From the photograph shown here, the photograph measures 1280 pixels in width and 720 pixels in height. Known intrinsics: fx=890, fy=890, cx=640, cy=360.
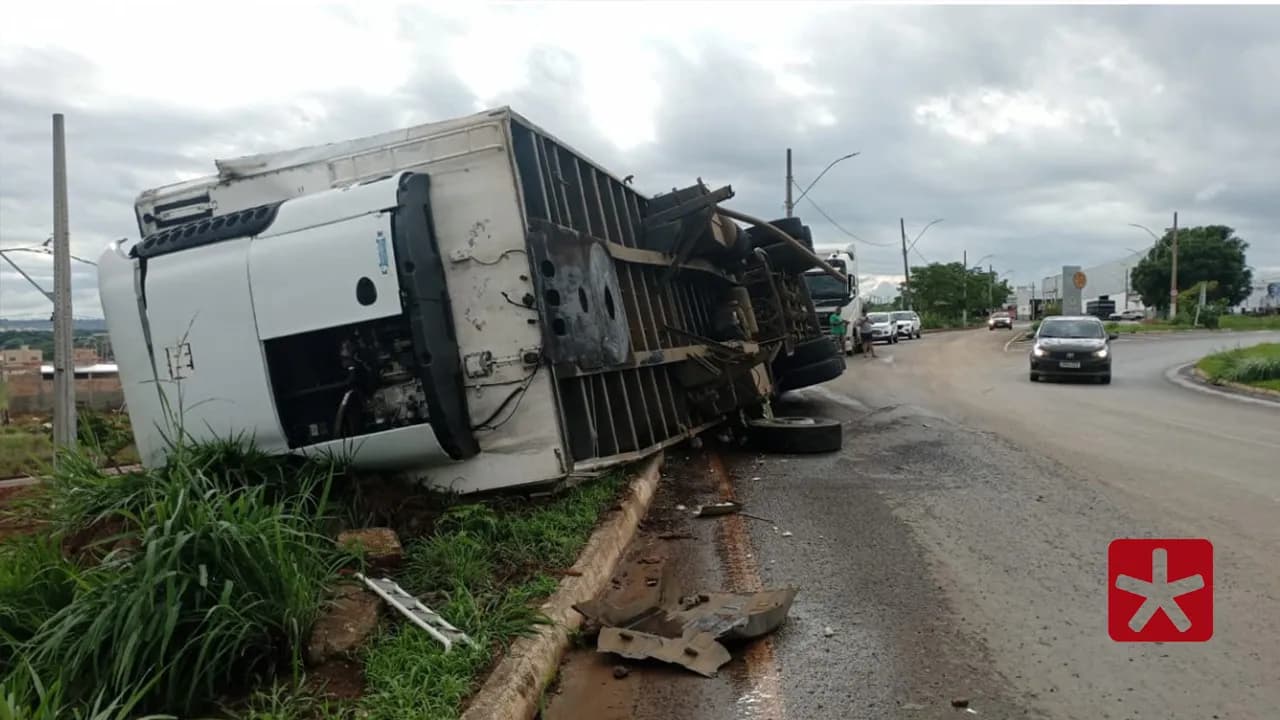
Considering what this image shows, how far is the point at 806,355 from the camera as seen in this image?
1270 centimetres

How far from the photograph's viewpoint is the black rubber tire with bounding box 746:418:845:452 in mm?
9797

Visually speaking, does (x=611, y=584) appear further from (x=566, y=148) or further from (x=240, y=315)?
(x=566, y=148)

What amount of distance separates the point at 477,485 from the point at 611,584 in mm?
1256

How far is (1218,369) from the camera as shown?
19.6 m

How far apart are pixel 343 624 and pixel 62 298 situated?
9787mm

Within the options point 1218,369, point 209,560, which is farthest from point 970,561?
point 1218,369

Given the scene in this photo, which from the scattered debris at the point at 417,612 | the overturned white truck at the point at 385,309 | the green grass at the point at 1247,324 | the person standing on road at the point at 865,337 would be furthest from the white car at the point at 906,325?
the scattered debris at the point at 417,612

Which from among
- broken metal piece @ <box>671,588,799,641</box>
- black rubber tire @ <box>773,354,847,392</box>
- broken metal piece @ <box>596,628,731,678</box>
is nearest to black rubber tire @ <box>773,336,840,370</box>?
black rubber tire @ <box>773,354,847,392</box>

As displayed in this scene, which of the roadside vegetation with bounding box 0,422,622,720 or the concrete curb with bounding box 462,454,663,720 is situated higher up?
the roadside vegetation with bounding box 0,422,622,720

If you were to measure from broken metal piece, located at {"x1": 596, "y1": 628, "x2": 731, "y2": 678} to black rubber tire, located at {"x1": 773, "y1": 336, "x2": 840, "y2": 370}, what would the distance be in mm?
8713

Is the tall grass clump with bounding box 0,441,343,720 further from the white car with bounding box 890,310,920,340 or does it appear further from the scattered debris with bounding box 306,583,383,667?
the white car with bounding box 890,310,920,340

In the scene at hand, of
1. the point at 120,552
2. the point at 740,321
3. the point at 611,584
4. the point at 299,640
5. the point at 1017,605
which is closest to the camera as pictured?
the point at 299,640

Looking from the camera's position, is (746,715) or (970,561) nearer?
(746,715)

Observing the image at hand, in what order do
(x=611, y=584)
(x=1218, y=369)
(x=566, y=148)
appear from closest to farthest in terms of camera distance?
(x=611, y=584) → (x=566, y=148) → (x=1218, y=369)
